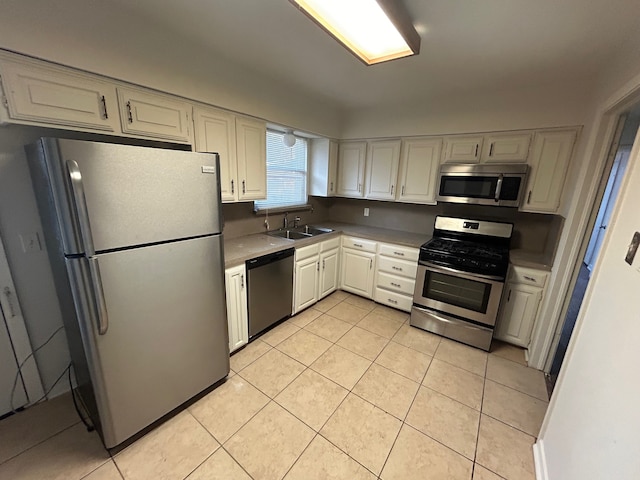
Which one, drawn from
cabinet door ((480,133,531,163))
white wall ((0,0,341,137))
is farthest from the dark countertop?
white wall ((0,0,341,137))

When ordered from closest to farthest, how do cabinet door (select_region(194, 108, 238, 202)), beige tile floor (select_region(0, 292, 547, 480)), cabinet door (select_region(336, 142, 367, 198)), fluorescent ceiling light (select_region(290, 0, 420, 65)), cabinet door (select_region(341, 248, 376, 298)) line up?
fluorescent ceiling light (select_region(290, 0, 420, 65)) < beige tile floor (select_region(0, 292, 547, 480)) < cabinet door (select_region(194, 108, 238, 202)) < cabinet door (select_region(341, 248, 376, 298)) < cabinet door (select_region(336, 142, 367, 198))

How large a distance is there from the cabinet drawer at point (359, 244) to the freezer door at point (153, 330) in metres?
1.90

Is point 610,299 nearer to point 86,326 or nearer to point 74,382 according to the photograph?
point 86,326

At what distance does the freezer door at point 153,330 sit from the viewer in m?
1.32

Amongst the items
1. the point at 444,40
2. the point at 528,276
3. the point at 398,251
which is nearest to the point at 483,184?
the point at 528,276

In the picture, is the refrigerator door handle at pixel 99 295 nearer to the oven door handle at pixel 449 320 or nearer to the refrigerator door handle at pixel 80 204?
the refrigerator door handle at pixel 80 204

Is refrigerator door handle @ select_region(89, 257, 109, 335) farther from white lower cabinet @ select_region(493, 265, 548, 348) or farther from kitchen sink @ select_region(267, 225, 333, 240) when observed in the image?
white lower cabinet @ select_region(493, 265, 548, 348)

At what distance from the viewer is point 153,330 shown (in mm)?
1484

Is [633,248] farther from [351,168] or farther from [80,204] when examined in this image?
[351,168]

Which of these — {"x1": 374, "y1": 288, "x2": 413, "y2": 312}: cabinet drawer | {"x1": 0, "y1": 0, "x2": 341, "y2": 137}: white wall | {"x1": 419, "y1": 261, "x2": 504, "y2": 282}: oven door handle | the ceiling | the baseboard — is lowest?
the baseboard

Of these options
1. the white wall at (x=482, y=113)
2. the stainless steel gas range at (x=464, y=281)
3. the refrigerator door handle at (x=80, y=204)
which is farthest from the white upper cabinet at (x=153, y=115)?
the stainless steel gas range at (x=464, y=281)

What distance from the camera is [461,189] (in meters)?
2.69

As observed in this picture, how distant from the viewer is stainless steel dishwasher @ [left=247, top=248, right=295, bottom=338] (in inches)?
91.6

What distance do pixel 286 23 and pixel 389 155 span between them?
1961mm
